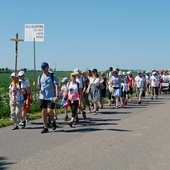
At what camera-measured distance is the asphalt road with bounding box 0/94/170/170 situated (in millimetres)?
6656

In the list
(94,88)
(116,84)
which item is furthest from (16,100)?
(116,84)

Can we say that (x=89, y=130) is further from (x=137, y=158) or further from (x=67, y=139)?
(x=137, y=158)

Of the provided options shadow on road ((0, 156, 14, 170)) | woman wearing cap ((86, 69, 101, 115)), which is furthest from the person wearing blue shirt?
woman wearing cap ((86, 69, 101, 115))

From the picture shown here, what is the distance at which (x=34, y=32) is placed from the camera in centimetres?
1381

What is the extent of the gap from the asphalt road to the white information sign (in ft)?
11.0

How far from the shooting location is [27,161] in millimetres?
6875

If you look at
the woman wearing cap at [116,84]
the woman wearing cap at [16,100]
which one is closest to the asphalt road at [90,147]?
the woman wearing cap at [16,100]

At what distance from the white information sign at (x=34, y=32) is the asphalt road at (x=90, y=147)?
3.35 metres

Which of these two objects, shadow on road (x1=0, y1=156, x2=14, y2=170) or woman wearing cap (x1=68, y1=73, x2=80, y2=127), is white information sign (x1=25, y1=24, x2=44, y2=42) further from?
shadow on road (x1=0, y1=156, x2=14, y2=170)

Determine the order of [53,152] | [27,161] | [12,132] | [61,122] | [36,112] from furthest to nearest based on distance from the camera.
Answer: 1. [36,112]
2. [61,122]
3. [12,132]
4. [53,152]
5. [27,161]

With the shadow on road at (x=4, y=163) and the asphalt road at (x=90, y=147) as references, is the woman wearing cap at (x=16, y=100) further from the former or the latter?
the shadow on road at (x=4, y=163)

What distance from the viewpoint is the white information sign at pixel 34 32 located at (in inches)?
540

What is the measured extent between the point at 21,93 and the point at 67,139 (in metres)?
2.64

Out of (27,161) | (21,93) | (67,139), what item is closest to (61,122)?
(21,93)
